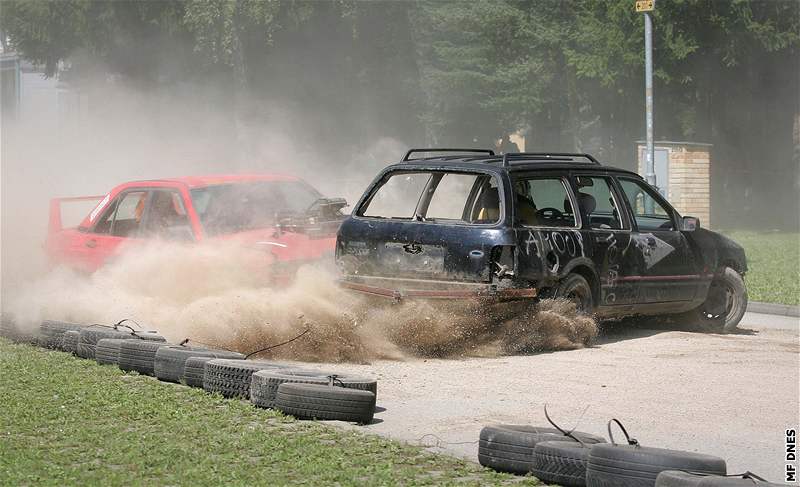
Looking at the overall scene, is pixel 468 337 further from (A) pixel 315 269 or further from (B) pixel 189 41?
(B) pixel 189 41

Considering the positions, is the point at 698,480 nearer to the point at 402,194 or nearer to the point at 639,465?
the point at 639,465

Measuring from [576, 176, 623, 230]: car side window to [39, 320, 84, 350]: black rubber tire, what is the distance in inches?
187

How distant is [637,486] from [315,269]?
6480mm

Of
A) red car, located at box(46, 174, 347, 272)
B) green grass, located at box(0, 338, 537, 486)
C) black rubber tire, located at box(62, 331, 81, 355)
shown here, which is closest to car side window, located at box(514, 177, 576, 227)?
red car, located at box(46, 174, 347, 272)

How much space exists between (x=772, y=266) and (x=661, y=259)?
36.8ft

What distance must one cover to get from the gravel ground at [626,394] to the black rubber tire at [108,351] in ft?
6.02

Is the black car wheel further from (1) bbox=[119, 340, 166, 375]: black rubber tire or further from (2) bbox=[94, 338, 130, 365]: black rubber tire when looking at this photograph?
(2) bbox=[94, 338, 130, 365]: black rubber tire

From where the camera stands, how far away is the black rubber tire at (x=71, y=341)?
427 inches

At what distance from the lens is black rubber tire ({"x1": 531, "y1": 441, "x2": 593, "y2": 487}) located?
6.12 meters

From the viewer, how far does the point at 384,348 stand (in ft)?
35.6

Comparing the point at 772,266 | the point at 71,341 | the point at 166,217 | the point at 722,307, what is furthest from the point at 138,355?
the point at 772,266

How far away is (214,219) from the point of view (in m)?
13.8

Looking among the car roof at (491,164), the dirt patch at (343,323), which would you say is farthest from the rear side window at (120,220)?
the car roof at (491,164)

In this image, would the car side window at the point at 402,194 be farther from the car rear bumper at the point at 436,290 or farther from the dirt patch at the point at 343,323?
the car rear bumper at the point at 436,290
